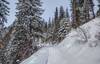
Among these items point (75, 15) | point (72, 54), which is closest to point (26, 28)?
point (75, 15)

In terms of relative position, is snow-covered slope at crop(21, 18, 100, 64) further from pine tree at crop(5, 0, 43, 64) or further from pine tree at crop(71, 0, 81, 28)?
pine tree at crop(71, 0, 81, 28)

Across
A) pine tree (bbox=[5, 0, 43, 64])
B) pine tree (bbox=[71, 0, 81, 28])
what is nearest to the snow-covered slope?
pine tree (bbox=[5, 0, 43, 64])

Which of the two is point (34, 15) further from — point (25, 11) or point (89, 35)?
point (89, 35)

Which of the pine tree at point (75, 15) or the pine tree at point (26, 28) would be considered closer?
the pine tree at point (26, 28)

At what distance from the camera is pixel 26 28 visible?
27.7 meters

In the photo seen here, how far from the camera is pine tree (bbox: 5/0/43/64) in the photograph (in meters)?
26.2

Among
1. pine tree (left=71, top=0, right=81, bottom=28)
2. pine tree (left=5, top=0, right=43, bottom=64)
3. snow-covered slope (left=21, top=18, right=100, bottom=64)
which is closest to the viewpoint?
snow-covered slope (left=21, top=18, right=100, bottom=64)

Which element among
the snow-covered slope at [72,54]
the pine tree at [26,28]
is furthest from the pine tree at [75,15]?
the snow-covered slope at [72,54]

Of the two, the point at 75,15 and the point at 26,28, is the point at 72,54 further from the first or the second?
the point at 75,15

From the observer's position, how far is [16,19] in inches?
1139

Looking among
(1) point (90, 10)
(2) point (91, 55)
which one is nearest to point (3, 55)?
(2) point (91, 55)

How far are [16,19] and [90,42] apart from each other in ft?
73.0

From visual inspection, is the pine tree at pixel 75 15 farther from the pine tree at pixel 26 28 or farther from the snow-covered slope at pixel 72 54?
the snow-covered slope at pixel 72 54

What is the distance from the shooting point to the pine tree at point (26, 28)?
85.8 ft
